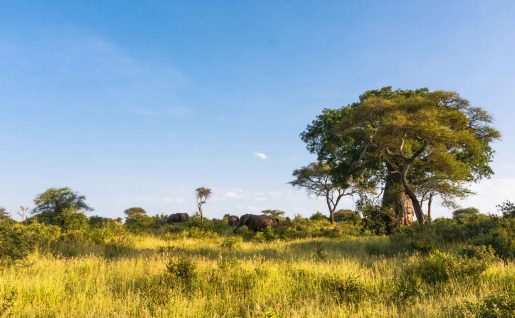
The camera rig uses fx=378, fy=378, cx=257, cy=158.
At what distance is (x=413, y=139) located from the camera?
24.9 m

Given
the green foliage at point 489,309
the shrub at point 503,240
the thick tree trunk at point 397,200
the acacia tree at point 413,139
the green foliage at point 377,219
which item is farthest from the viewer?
the thick tree trunk at point 397,200

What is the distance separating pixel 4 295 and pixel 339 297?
6.62 meters

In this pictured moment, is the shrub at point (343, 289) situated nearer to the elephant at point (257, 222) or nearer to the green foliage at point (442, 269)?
the green foliage at point (442, 269)

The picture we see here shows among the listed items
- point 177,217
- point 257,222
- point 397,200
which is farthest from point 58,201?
point 397,200

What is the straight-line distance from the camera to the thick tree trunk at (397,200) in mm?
26109

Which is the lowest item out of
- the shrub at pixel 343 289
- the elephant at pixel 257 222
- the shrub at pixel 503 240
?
the shrub at pixel 343 289

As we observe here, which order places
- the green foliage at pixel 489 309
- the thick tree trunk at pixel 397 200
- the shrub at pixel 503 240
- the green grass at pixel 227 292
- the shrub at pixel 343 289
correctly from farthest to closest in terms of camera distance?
the thick tree trunk at pixel 397 200 < the shrub at pixel 503 240 < the shrub at pixel 343 289 < the green grass at pixel 227 292 < the green foliage at pixel 489 309

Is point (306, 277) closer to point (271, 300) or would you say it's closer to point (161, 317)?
point (271, 300)

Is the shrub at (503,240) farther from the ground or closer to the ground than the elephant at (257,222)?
closer to the ground

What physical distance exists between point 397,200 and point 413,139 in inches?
181

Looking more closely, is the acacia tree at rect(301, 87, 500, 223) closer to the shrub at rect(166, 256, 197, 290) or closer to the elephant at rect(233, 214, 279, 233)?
the elephant at rect(233, 214, 279, 233)

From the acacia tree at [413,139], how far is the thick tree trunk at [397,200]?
0.25 feet

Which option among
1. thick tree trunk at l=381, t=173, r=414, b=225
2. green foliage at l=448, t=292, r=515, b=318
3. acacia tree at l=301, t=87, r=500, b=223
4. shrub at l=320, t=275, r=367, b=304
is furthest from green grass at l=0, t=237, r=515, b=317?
thick tree trunk at l=381, t=173, r=414, b=225

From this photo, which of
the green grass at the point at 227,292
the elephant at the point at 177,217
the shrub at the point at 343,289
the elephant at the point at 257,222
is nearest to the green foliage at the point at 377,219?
the elephant at the point at 257,222
